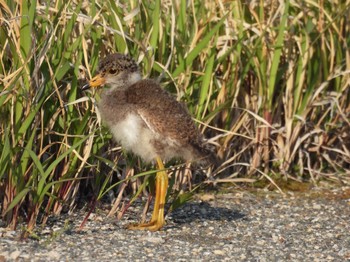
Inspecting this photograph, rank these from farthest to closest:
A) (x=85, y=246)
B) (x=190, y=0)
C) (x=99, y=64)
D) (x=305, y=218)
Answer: (x=190, y=0), (x=305, y=218), (x=99, y=64), (x=85, y=246)

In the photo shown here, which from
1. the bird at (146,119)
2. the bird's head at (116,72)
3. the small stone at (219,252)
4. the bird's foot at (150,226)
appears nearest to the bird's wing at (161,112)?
the bird at (146,119)

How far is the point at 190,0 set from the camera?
5.81m

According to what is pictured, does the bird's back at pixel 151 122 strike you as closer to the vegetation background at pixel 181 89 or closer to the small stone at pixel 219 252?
the vegetation background at pixel 181 89

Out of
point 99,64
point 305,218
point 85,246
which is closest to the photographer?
point 85,246

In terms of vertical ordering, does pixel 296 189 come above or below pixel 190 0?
below

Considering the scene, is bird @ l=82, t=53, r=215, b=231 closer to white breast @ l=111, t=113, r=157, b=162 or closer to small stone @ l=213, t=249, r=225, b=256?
white breast @ l=111, t=113, r=157, b=162

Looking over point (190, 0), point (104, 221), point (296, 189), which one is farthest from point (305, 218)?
point (190, 0)

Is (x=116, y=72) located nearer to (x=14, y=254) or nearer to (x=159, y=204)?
(x=159, y=204)

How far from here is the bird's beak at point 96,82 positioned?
4.95 metres

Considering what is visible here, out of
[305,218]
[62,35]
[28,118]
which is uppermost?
[62,35]

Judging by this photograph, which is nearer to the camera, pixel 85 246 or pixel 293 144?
pixel 85 246

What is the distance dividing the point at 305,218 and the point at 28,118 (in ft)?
5.51

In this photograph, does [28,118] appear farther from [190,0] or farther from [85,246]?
[190,0]

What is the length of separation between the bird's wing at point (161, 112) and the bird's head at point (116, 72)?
12cm
